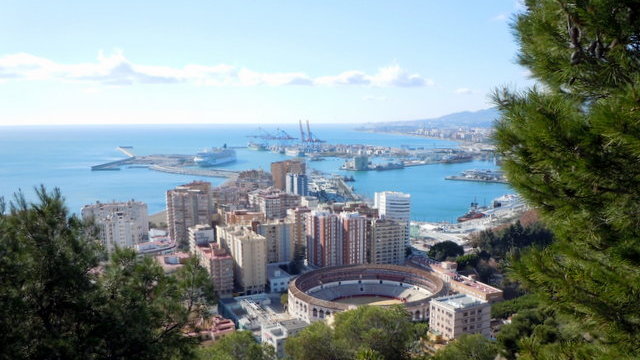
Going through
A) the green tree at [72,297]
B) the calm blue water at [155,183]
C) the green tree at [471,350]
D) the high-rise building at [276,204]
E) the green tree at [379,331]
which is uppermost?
the green tree at [72,297]

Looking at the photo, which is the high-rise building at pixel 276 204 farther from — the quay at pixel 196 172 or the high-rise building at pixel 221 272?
the quay at pixel 196 172

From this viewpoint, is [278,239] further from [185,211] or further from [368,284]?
[185,211]

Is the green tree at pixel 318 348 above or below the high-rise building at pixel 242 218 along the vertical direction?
above

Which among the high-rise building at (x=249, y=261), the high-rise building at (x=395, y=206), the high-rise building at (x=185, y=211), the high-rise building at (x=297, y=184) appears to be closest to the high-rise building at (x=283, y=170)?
the high-rise building at (x=297, y=184)

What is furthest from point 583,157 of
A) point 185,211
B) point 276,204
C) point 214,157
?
point 214,157

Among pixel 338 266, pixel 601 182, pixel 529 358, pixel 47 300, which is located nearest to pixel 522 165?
pixel 601 182

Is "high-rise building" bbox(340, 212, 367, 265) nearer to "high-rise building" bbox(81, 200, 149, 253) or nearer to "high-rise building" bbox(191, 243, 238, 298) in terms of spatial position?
"high-rise building" bbox(191, 243, 238, 298)
